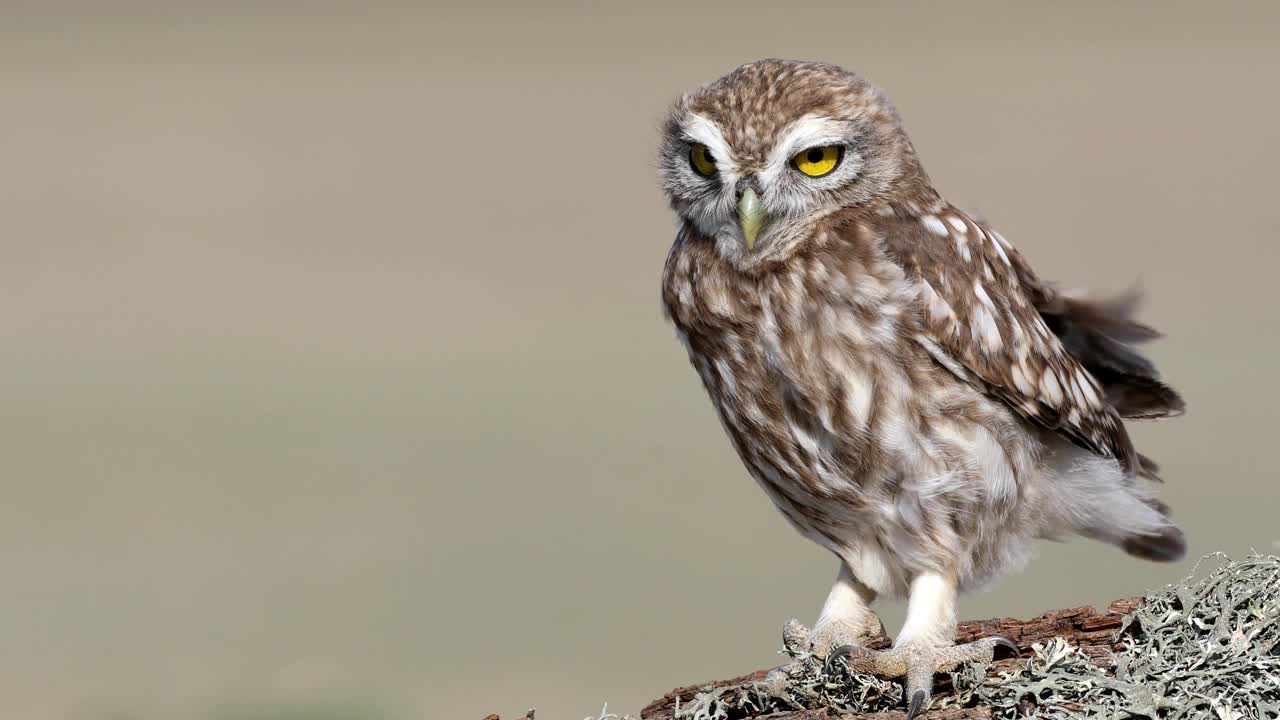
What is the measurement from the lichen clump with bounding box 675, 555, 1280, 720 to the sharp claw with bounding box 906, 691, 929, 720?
3 cm

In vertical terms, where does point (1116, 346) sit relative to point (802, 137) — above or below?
below

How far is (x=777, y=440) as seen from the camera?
305cm

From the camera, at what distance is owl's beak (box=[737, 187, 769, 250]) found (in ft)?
9.28

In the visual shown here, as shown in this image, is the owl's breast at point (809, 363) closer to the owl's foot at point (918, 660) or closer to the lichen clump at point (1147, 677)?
the owl's foot at point (918, 660)

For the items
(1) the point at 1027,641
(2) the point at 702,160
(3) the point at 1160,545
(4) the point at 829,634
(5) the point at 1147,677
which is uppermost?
(2) the point at 702,160

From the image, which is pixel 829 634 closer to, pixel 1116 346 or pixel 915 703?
pixel 915 703

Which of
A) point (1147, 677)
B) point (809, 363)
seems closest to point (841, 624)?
point (809, 363)

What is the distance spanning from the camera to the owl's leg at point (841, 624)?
3.17m

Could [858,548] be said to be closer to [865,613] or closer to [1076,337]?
[865,613]

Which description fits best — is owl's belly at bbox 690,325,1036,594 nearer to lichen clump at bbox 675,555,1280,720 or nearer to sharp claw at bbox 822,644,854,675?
sharp claw at bbox 822,644,854,675

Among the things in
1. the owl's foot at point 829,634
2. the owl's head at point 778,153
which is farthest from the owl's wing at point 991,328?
the owl's foot at point 829,634

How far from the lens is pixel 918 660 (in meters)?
2.76

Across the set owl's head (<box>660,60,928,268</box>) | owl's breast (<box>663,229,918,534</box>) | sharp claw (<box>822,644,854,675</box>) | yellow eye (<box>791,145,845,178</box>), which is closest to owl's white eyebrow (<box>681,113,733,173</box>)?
owl's head (<box>660,60,928,268</box>)

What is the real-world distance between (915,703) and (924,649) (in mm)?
193
